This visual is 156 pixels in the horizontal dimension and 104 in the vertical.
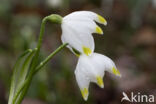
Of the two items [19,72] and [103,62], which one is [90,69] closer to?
[103,62]

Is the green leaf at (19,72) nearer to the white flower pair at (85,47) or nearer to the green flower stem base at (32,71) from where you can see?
the green flower stem base at (32,71)

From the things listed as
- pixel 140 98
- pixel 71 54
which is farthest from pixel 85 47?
pixel 71 54

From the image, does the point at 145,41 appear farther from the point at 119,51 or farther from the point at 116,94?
the point at 116,94

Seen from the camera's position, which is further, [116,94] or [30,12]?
[30,12]

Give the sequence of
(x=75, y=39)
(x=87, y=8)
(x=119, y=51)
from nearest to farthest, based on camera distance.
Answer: (x=75, y=39) < (x=119, y=51) < (x=87, y=8)

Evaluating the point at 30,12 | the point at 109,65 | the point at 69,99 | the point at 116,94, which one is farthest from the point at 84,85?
the point at 30,12

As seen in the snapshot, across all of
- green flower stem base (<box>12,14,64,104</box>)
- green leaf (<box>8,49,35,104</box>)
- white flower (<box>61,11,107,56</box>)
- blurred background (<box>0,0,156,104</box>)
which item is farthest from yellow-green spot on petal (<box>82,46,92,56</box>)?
blurred background (<box>0,0,156,104</box>)

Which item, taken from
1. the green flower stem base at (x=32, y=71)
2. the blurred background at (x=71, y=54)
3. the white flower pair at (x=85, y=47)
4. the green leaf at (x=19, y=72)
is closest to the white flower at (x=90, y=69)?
the white flower pair at (x=85, y=47)
